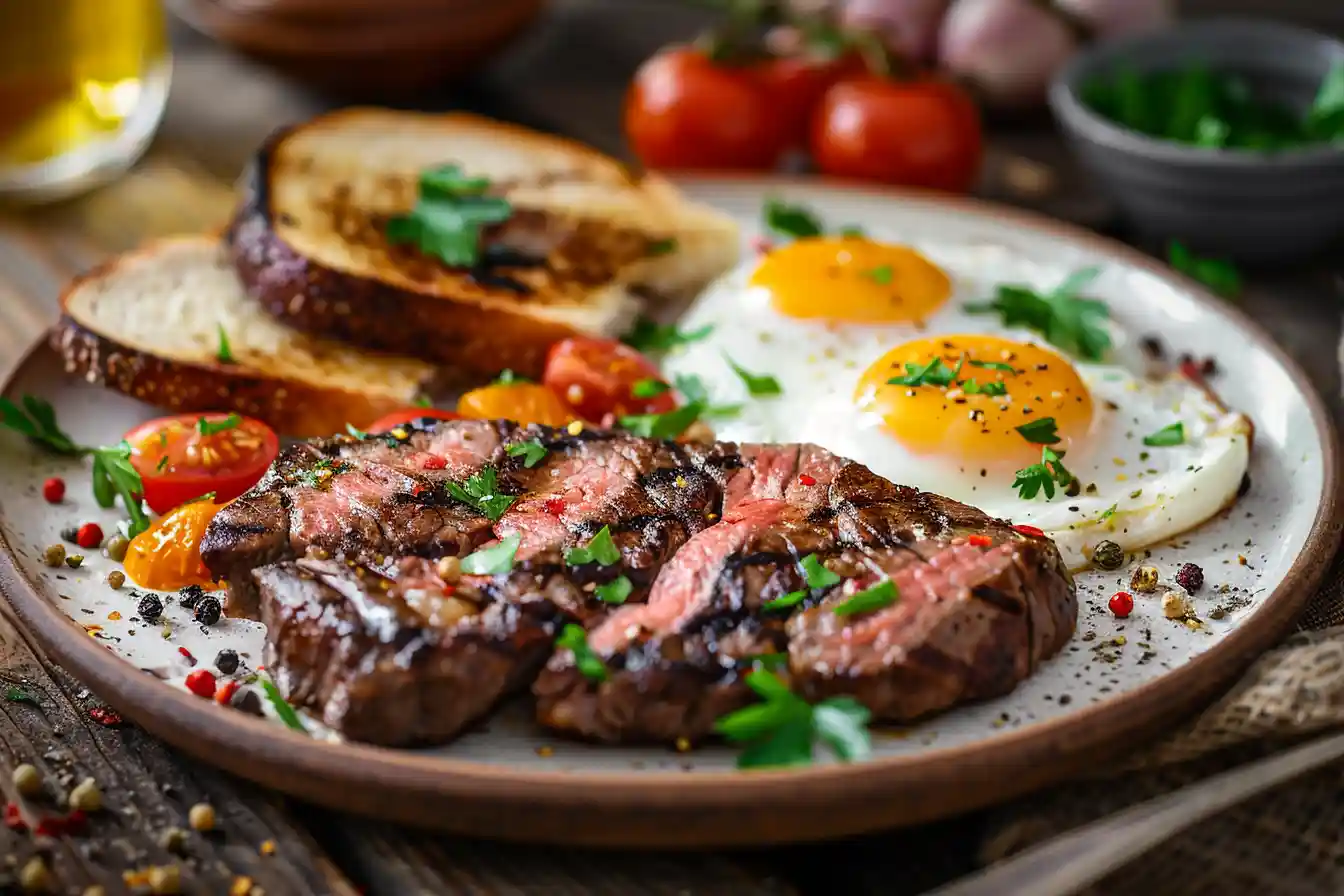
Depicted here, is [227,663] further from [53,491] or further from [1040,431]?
[1040,431]

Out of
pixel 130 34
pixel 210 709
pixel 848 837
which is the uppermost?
pixel 130 34

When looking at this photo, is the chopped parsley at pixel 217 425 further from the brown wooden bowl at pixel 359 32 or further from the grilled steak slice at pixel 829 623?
the brown wooden bowl at pixel 359 32

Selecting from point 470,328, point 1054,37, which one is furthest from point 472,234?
point 1054,37

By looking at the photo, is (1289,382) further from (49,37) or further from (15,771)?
(49,37)

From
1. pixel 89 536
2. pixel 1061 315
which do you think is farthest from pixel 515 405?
pixel 1061 315

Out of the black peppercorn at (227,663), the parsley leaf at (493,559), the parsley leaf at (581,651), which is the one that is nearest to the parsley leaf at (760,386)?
the parsley leaf at (493,559)

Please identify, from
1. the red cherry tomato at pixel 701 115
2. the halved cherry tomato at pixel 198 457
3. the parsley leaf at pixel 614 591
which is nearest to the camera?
the parsley leaf at pixel 614 591

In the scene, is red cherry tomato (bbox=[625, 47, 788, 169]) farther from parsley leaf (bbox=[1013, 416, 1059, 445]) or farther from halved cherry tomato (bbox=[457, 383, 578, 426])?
parsley leaf (bbox=[1013, 416, 1059, 445])
